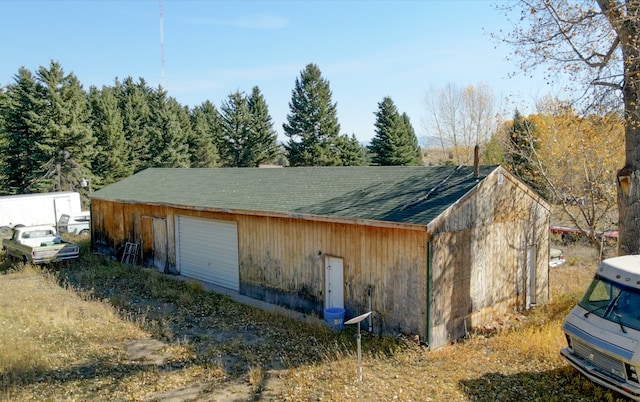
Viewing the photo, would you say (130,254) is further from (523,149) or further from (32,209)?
(523,149)

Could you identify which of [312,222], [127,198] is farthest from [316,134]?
[312,222]

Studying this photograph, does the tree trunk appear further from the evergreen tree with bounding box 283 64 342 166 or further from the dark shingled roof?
the evergreen tree with bounding box 283 64 342 166

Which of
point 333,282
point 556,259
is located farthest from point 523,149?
point 333,282

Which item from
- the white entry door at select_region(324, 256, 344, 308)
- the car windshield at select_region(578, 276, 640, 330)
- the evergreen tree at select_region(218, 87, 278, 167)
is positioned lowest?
the white entry door at select_region(324, 256, 344, 308)

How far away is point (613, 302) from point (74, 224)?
28.7 meters

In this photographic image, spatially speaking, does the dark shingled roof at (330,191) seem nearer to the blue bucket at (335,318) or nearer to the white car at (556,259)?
the blue bucket at (335,318)

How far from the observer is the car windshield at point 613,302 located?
7410 millimetres

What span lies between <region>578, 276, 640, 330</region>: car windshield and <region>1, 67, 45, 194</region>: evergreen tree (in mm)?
39805

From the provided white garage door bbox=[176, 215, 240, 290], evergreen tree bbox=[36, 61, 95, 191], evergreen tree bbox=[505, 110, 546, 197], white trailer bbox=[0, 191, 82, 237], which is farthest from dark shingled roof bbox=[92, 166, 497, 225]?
evergreen tree bbox=[36, 61, 95, 191]

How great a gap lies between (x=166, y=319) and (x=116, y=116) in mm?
35761

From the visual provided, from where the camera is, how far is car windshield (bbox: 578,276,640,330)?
741 centimetres

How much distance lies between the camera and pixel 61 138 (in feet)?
121

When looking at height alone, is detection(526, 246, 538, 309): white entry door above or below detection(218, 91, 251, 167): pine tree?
below

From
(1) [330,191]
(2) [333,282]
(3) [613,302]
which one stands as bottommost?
(2) [333,282]
